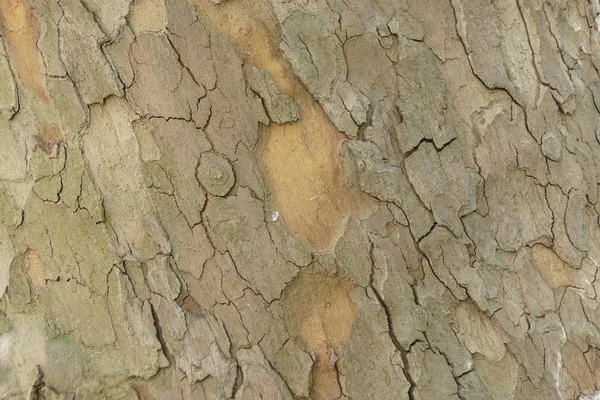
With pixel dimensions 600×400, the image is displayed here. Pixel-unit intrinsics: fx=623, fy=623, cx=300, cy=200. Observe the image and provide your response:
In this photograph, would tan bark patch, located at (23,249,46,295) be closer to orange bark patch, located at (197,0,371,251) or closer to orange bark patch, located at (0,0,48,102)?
orange bark patch, located at (0,0,48,102)

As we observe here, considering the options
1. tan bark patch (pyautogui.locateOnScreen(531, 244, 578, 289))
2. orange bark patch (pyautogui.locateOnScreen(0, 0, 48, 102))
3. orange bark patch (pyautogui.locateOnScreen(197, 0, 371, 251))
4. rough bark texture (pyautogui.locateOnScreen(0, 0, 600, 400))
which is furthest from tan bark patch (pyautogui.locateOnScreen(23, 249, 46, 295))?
tan bark patch (pyautogui.locateOnScreen(531, 244, 578, 289))

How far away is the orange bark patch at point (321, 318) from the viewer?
1204mm

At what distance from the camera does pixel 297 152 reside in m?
1.22

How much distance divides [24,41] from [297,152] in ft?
1.99

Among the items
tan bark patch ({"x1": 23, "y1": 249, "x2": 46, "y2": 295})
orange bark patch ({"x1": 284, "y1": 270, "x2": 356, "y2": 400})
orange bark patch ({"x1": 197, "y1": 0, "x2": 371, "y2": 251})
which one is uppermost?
orange bark patch ({"x1": 197, "y1": 0, "x2": 371, "y2": 251})

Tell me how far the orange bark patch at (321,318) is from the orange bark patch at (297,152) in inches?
3.0

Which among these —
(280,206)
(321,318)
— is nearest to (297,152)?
(280,206)

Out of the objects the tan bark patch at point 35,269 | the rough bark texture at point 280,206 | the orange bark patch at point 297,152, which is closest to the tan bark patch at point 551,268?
the rough bark texture at point 280,206

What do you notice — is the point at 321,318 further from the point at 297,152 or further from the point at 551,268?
the point at 551,268

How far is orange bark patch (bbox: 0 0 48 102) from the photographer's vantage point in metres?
1.26

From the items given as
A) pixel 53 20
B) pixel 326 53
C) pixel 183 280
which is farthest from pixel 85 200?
pixel 326 53

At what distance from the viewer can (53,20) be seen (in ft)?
4.09

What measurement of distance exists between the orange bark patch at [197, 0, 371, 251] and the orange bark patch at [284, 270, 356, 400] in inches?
3.0

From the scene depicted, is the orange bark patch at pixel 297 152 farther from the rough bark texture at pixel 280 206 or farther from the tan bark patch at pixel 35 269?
the tan bark patch at pixel 35 269
